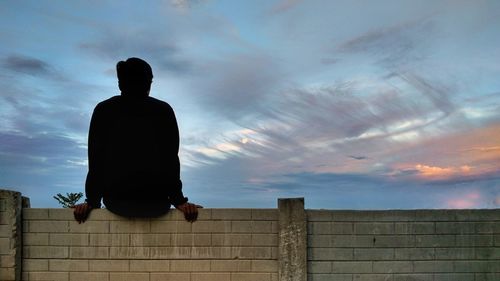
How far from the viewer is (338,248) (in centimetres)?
736

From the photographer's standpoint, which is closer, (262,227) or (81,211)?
(81,211)

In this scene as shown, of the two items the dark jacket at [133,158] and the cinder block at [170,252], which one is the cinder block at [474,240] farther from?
the dark jacket at [133,158]

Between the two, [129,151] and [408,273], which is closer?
[129,151]

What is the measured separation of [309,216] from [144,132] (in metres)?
2.83

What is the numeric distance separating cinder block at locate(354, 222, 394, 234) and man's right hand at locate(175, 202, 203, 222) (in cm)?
252

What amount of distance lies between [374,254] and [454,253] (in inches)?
51.4

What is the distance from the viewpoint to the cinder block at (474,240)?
7520mm

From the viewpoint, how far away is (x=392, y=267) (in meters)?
7.39

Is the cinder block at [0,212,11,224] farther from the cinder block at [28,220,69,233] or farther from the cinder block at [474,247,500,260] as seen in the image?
the cinder block at [474,247,500,260]

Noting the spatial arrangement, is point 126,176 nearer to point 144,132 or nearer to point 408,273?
point 144,132

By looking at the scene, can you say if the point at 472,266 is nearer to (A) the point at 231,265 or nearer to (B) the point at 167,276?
(A) the point at 231,265

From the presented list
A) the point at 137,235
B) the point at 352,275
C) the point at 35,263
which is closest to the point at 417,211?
the point at 352,275

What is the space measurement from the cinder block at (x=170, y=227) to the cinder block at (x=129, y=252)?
0.33 meters

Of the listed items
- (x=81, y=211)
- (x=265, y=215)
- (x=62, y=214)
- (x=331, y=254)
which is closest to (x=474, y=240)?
(x=331, y=254)
